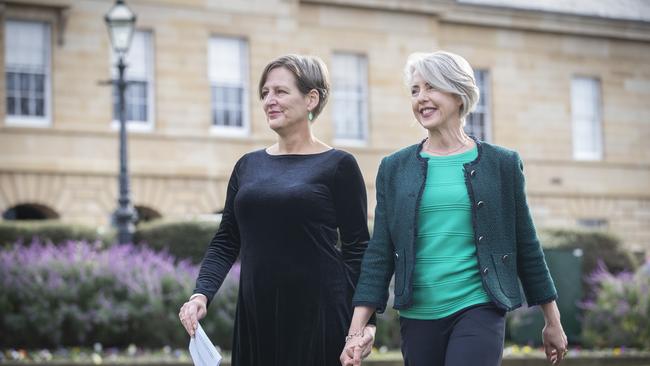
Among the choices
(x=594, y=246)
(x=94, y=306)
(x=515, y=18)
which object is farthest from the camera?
(x=515, y=18)

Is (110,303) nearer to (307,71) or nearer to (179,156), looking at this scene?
(307,71)

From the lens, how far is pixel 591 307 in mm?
16266

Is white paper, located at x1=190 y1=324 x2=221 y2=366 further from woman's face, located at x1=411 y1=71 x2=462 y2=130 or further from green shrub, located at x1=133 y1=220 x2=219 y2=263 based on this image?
green shrub, located at x1=133 y1=220 x2=219 y2=263

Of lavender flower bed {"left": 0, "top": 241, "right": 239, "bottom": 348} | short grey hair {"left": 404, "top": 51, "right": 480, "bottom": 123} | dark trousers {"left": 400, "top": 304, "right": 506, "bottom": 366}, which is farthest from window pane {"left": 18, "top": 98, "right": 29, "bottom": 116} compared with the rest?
dark trousers {"left": 400, "top": 304, "right": 506, "bottom": 366}

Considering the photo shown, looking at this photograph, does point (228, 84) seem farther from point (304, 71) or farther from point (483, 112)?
point (304, 71)

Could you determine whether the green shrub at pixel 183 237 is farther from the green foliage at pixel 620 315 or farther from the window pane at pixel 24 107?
the window pane at pixel 24 107

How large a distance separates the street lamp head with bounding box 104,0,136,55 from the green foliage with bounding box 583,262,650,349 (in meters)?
7.86

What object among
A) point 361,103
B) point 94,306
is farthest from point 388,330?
point 361,103

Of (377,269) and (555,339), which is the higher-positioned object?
(377,269)

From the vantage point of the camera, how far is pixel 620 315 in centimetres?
1584

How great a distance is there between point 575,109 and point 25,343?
23842mm

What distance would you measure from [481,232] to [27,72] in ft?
74.2

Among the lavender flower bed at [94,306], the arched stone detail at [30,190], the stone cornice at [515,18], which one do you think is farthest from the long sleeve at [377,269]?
the stone cornice at [515,18]

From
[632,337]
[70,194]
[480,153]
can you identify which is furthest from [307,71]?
[70,194]
